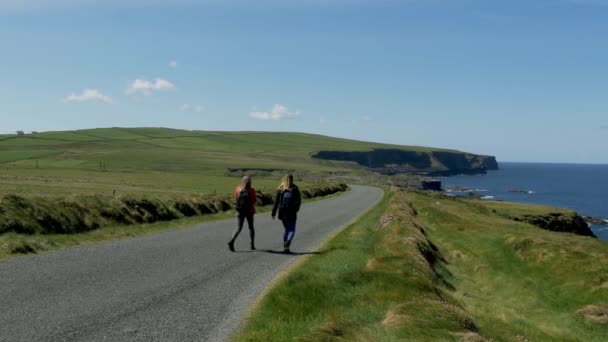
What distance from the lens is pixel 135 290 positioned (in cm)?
1134

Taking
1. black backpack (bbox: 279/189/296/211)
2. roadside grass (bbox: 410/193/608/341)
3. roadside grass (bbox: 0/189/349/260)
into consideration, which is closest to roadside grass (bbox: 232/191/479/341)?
roadside grass (bbox: 410/193/608/341)

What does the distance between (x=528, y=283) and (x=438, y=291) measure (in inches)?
402

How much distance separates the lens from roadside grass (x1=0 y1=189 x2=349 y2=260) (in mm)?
15625

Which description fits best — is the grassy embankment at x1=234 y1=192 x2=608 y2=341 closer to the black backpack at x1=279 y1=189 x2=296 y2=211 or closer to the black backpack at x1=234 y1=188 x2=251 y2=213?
the black backpack at x1=279 y1=189 x2=296 y2=211

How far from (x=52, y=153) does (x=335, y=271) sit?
182 metres

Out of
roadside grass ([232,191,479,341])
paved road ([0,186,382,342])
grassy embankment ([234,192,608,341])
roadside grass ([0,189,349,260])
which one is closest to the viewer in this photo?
paved road ([0,186,382,342])

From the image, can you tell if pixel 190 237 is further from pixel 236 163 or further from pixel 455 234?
pixel 236 163

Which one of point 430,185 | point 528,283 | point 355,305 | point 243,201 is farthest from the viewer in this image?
point 430,185

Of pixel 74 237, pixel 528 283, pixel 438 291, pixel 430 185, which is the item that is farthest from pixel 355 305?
pixel 430 185

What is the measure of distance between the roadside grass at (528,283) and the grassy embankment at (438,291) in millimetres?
49

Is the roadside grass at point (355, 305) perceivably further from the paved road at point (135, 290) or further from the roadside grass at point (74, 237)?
the roadside grass at point (74, 237)

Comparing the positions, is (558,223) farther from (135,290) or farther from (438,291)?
(135,290)

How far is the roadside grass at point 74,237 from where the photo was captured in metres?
15.6

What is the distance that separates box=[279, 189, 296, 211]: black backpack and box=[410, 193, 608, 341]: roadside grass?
5.84m
